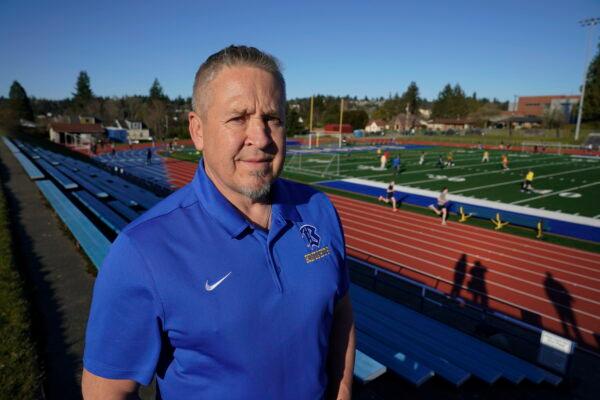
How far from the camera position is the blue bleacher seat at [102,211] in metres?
10.1

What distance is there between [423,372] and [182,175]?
24445 millimetres

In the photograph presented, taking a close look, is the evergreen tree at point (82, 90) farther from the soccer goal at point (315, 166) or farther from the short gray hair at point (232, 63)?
the short gray hair at point (232, 63)

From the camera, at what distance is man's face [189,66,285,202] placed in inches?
57.6

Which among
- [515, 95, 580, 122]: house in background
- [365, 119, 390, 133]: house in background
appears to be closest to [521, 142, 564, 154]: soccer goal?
[365, 119, 390, 133]: house in background

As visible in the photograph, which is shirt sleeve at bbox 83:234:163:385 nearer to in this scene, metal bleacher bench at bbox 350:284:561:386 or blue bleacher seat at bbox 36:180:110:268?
metal bleacher bench at bbox 350:284:561:386

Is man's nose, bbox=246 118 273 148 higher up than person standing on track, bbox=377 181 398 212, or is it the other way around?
man's nose, bbox=246 118 273 148

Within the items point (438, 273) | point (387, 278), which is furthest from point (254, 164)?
point (438, 273)

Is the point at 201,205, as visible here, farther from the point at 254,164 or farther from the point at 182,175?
the point at 182,175

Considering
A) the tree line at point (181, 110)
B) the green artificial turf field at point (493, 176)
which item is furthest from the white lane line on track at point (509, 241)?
the tree line at point (181, 110)

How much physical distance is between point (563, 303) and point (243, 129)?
32.2ft

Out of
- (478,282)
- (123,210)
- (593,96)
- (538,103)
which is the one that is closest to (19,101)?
(123,210)

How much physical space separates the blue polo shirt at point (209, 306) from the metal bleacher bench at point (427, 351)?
12.0 feet

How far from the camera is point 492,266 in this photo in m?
10.5

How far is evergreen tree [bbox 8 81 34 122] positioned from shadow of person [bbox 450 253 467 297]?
9660 cm
